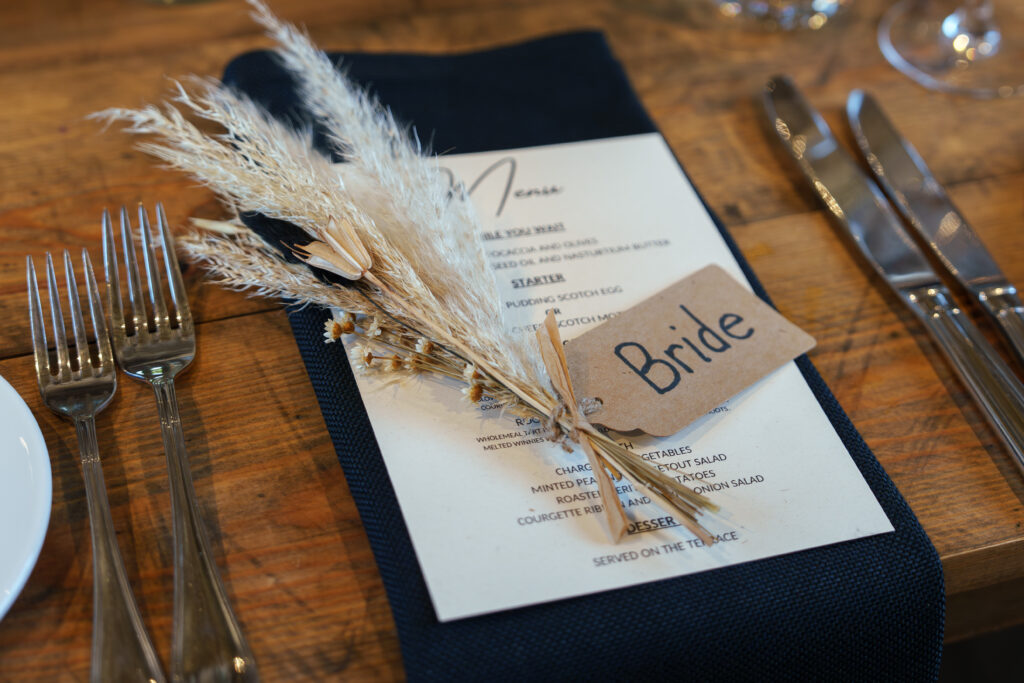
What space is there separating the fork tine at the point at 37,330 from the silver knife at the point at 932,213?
0.74 meters

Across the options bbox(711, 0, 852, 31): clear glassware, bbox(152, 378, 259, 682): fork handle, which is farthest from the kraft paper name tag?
bbox(711, 0, 852, 31): clear glassware

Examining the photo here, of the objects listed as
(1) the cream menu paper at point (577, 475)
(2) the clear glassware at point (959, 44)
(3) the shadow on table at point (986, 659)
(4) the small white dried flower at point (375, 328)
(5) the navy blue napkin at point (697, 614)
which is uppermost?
(2) the clear glassware at point (959, 44)

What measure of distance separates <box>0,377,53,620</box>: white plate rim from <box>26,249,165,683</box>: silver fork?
0.03 metres

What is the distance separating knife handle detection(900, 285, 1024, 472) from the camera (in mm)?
591

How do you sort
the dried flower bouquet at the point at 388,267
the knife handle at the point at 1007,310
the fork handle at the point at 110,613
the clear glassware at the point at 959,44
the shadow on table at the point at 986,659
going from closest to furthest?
the fork handle at the point at 110,613 → the dried flower bouquet at the point at 388,267 → the knife handle at the point at 1007,310 → the clear glassware at the point at 959,44 → the shadow on table at the point at 986,659

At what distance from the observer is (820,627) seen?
0.49 m

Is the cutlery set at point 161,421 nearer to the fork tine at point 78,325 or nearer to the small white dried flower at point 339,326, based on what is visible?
the fork tine at point 78,325

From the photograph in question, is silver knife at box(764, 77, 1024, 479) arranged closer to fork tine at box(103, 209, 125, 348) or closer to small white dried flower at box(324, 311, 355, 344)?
small white dried flower at box(324, 311, 355, 344)

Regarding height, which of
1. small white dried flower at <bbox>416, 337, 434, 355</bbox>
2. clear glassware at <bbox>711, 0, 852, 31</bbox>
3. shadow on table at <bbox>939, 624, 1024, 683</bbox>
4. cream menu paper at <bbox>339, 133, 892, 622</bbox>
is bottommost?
shadow on table at <bbox>939, 624, 1024, 683</bbox>

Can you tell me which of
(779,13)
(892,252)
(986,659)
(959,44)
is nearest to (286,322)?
(892,252)

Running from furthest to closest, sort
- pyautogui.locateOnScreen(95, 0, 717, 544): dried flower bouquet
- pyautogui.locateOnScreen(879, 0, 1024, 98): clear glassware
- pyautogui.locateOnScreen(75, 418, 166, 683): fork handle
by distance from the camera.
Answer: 1. pyautogui.locateOnScreen(879, 0, 1024, 98): clear glassware
2. pyautogui.locateOnScreen(95, 0, 717, 544): dried flower bouquet
3. pyautogui.locateOnScreen(75, 418, 166, 683): fork handle

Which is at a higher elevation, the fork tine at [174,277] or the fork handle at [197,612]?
the fork tine at [174,277]

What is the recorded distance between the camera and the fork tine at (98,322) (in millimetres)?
564

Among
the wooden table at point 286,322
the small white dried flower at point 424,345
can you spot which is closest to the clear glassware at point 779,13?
the wooden table at point 286,322
